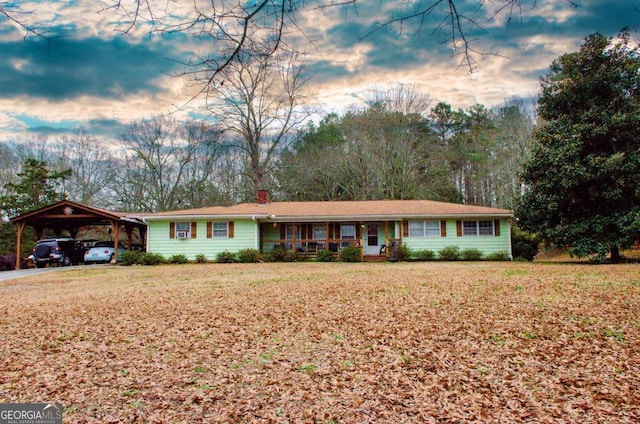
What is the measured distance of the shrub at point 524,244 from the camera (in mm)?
21312

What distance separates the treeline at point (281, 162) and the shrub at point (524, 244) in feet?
30.7

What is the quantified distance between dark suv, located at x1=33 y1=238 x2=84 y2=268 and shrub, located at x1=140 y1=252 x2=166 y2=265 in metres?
4.10

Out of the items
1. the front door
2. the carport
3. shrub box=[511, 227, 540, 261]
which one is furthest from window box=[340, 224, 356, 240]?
the carport

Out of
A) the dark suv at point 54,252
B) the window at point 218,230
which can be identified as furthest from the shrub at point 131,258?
the window at point 218,230

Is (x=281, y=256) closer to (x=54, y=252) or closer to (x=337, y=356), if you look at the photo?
(x=54, y=252)

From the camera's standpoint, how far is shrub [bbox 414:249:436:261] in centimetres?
2136

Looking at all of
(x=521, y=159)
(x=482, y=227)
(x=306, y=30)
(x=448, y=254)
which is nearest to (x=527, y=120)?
(x=521, y=159)

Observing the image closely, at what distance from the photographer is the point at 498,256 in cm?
2097

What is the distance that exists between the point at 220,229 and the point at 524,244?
597 inches

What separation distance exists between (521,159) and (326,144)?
45.7 feet

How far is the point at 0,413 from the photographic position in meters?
3.86

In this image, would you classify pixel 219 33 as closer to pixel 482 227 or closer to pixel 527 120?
pixel 482 227

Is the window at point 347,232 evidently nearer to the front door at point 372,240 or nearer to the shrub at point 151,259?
the front door at point 372,240

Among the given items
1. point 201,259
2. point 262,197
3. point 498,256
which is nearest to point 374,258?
point 498,256
